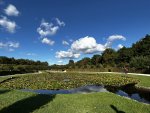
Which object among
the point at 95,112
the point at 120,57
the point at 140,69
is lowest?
the point at 95,112

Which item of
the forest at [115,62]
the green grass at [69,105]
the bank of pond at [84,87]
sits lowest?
the green grass at [69,105]

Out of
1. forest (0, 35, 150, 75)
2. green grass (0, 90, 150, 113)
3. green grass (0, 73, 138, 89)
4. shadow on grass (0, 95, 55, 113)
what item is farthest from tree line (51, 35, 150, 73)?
shadow on grass (0, 95, 55, 113)

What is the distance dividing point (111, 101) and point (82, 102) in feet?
7.73

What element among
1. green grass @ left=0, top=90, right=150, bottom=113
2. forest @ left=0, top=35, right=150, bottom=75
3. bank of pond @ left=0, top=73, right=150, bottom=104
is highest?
forest @ left=0, top=35, right=150, bottom=75

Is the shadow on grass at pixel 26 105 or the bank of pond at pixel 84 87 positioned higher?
the bank of pond at pixel 84 87

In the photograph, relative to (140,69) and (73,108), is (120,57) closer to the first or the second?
(140,69)

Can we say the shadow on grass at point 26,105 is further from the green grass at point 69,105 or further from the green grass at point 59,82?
the green grass at point 59,82

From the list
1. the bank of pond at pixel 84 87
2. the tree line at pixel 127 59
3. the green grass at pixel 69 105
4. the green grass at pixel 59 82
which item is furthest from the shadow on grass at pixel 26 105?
the tree line at pixel 127 59

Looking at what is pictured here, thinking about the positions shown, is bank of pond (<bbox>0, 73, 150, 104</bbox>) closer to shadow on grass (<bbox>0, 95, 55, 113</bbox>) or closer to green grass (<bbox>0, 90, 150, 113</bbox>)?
green grass (<bbox>0, 90, 150, 113</bbox>)

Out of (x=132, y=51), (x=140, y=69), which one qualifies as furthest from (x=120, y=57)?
(x=140, y=69)

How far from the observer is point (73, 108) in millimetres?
14844

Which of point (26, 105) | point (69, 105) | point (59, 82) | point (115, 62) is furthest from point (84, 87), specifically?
point (115, 62)

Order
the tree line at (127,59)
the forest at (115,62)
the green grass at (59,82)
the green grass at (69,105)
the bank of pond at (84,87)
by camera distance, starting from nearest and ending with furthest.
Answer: the green grass at (69,105)
the bank of pond at (84,87)
the green grass at (59,82)
the tree line at (127,59)
the forest at (115,62)

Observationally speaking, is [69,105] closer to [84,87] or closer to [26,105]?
[26,105]
